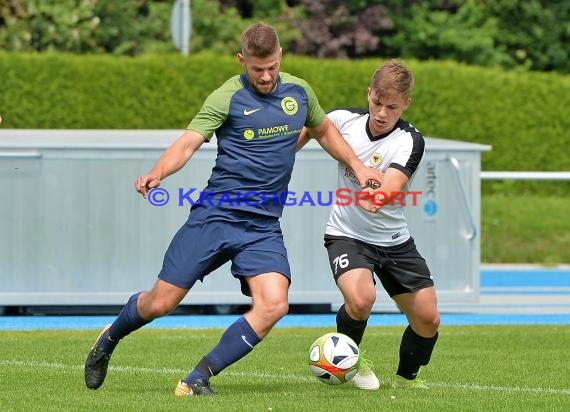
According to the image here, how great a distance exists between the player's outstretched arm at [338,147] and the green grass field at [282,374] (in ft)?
4.29

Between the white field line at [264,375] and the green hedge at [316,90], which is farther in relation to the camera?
the green hedge at [316,90]

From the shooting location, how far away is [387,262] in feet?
26.6

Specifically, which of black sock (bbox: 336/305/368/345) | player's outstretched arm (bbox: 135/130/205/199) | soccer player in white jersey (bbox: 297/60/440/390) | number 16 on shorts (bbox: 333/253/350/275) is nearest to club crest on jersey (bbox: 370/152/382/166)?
soccer player in white jersey (bbox: 297/60/440/390)

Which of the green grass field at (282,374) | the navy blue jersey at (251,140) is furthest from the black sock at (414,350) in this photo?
the navy blue jersey at (251,140)

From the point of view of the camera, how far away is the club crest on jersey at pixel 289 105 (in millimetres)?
7637

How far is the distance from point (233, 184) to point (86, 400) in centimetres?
146

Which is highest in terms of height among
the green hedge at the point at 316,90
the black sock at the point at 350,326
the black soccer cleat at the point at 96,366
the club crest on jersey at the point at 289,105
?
the club crest on jersey at the point at 289,105

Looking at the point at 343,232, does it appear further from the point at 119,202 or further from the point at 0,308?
the point at 0,308

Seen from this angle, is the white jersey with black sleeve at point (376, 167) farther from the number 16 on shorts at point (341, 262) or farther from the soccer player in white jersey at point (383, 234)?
the number 16 on shorts at point (341, 262)

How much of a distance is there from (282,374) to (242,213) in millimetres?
1885

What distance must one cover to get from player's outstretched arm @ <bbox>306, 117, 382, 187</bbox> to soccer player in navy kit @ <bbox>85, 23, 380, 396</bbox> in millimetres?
250

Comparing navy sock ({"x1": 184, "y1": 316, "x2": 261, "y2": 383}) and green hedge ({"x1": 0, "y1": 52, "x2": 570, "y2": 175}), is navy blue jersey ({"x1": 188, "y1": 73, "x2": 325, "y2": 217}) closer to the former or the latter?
navy sock ({"x1": 184, "y1": 316, "x2": 261, "y2": 383})

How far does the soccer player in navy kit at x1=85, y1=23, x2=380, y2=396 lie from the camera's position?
750 cm

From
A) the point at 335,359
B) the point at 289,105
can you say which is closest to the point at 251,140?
the point at 289,105
